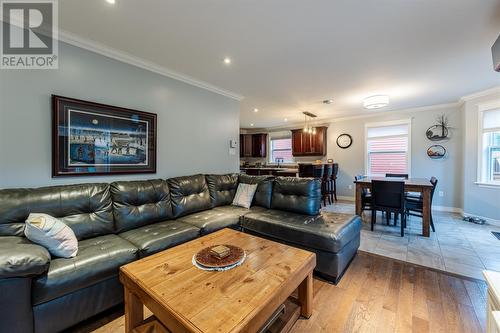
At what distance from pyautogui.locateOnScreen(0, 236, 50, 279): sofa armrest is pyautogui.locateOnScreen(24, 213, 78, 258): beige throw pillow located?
112 millimetres

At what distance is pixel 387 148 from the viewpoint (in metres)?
5.67

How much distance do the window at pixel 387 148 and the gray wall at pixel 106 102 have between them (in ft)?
13.5


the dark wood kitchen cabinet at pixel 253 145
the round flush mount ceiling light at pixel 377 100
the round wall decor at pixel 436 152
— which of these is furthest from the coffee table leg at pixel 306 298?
the dark wood kitchen cabinet at pixel 253 145

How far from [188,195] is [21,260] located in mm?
1825

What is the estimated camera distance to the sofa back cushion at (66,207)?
1761mm

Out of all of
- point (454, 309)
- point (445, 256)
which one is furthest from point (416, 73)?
point (454, 309)

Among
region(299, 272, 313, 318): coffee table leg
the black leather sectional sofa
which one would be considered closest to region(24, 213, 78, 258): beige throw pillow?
the black leather sectional sofa

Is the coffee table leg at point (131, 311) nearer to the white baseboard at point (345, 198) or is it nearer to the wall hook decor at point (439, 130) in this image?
the white baseboard at point (345, 198)

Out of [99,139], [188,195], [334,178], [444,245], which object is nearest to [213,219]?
[188,195]

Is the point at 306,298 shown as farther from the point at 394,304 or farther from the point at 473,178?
the point at 473,178

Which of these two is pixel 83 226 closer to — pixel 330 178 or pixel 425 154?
pixel 330 178

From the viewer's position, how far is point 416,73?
3.22 meters

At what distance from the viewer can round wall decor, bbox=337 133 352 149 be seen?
6.21 metres

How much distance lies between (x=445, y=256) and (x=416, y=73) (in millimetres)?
2595
